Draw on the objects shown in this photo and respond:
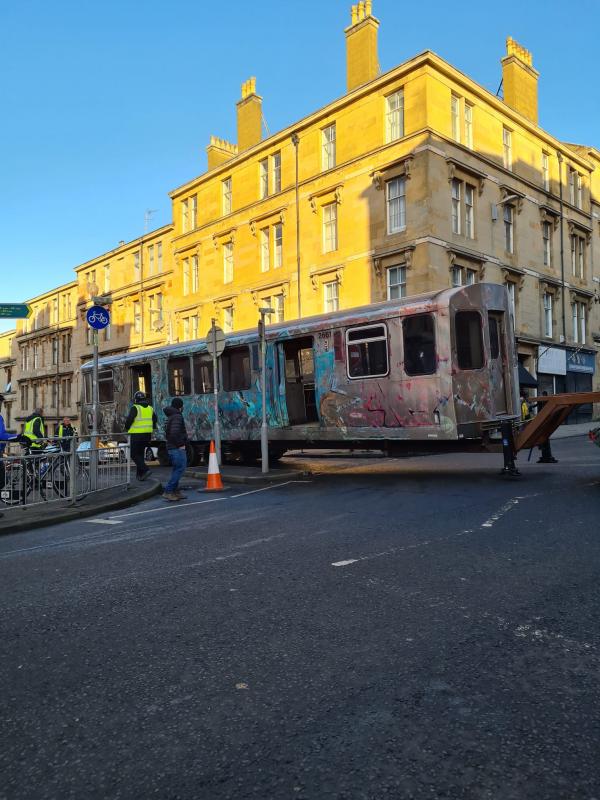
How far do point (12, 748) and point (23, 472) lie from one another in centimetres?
694

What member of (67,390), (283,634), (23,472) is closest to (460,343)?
(23,472)

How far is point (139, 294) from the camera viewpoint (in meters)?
41.8

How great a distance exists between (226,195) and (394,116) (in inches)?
459

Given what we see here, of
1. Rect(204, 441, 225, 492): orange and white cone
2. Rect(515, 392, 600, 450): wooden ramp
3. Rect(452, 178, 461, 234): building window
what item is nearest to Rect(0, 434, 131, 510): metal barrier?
Rect(204, 441, 225, 492): orange and white cone

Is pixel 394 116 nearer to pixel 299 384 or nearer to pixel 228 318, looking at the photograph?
pixel 228 318

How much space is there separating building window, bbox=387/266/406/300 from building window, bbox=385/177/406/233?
63.3 inches

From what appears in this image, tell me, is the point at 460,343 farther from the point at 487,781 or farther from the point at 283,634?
the point at 487,781

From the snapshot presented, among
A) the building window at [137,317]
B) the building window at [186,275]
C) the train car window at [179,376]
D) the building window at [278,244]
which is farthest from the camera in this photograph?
the building window at [137,317]

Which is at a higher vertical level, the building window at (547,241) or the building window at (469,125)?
the building window at (469,125)

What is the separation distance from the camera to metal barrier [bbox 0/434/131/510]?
28.6ft

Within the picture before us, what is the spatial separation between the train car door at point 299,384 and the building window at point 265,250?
16540 millimetres

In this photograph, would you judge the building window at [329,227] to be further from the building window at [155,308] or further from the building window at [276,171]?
the building window at [155,308]

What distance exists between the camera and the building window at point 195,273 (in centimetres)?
3518

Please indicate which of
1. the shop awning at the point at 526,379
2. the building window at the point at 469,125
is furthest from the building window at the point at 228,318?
the shop awning at the point at 526,379
